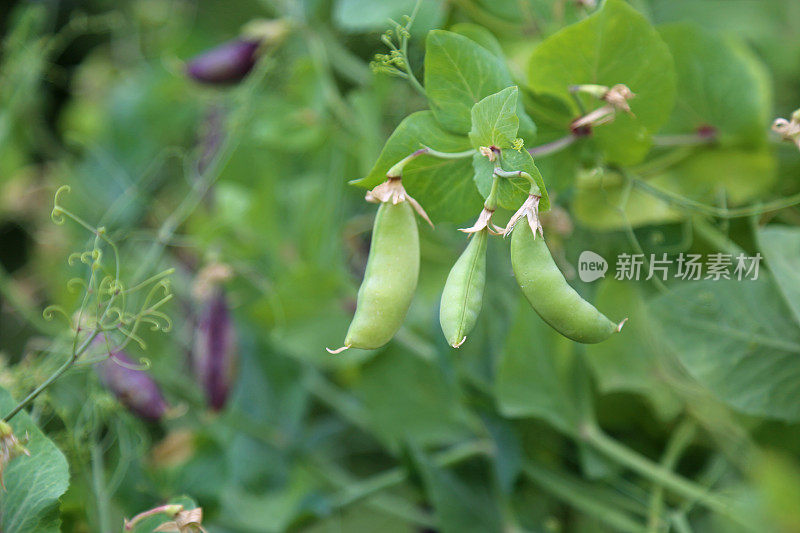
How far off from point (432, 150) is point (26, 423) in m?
0.17

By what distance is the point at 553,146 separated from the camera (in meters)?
0.26

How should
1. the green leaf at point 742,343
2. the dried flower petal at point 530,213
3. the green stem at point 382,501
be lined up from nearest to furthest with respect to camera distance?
the dried flower petal at point 530,213 → the green leaf at point 742,343 → the green stem at point 382,501

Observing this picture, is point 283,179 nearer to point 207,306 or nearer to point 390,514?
point 207,306

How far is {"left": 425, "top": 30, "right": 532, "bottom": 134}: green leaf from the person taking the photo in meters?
0.22

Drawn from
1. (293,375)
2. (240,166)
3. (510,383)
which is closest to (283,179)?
(240,166)

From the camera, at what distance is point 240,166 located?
52 centimetres

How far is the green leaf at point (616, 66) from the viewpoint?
0.79ft

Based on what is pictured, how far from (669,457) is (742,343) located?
8 cm

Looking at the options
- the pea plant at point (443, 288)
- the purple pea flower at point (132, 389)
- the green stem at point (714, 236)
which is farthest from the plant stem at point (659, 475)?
the purple pea flower at point (132, 389)

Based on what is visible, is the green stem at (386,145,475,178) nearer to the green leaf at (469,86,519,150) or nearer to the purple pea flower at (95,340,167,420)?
the green leaf at (469,86,519,150)

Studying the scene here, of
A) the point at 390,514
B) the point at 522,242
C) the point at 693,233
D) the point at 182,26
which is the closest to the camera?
the point at 522,242

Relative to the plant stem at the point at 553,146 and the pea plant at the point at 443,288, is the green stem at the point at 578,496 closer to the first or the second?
the pea plant at the point at 443,288

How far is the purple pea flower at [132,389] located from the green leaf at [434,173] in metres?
0.21

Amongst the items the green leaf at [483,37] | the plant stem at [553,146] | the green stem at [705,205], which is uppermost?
the green leaf at [483,37]
